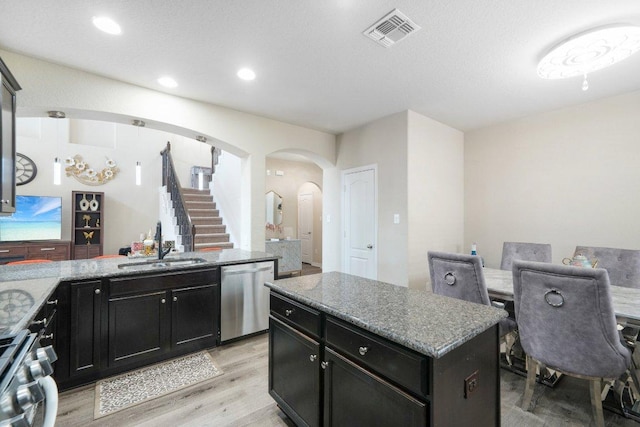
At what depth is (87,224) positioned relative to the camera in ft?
20.7

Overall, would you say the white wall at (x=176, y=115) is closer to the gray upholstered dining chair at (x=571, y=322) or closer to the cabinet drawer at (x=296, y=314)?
the cabinet drawer at (x=296, y=314)

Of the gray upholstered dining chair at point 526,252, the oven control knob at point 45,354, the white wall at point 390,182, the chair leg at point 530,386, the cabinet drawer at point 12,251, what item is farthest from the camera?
the cabinet drawer at point 12,251

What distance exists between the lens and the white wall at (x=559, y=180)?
3.32 metres

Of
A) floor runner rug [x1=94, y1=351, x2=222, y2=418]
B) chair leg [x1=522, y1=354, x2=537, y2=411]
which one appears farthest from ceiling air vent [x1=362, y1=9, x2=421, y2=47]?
floor runner rug [x1=94, y1=351, x2=222, y2=418]

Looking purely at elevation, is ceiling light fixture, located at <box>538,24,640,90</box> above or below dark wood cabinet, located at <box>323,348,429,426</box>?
above

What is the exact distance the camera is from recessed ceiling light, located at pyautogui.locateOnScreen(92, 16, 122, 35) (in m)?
2.11

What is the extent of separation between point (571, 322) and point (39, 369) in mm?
2680

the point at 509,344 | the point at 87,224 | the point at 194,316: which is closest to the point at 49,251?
the point at 87,224

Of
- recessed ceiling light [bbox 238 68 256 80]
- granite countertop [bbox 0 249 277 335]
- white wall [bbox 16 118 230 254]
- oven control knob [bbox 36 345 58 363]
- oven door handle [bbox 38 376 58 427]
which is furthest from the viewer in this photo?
white wall [bbox 16 118 230 254]

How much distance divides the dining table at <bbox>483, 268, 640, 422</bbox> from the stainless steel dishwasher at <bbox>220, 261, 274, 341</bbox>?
232 centimetres

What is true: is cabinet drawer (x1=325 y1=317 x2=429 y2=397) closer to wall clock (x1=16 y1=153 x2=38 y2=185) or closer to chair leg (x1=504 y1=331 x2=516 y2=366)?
chair leg (x1=504 y1=331 x2=516 y2=366)

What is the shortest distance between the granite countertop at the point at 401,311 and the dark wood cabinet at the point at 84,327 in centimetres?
154

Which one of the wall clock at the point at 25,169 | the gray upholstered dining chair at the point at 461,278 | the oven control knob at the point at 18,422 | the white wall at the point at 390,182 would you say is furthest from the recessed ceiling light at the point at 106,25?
the wall clock at the point at 25,169

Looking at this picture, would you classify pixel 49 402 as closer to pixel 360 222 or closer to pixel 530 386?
pixel 530 386
